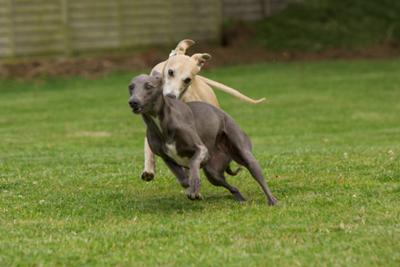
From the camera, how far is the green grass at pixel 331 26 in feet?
95.1

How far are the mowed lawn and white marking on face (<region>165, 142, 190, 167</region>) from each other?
0.43m

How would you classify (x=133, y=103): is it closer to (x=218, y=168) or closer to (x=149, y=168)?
(x=149, y=168)

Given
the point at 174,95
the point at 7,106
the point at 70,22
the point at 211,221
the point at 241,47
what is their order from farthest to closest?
the point at 241,47, the point at 70,22, the point at 7,106, the point at 174,95, the point at 211,221

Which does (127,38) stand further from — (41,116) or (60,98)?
(41,116)

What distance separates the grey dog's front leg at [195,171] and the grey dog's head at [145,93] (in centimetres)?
56

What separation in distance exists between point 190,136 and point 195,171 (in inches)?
13.4

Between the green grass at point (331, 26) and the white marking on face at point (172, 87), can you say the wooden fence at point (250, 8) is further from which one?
the white marking on face at point (172, 87)

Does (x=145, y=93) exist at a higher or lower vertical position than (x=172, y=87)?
higher

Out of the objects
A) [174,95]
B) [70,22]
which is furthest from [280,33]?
[174,95]

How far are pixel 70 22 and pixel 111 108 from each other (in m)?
5.97

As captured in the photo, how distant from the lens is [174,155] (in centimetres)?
868

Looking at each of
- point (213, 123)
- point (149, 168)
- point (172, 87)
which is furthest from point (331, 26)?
point (213, 123)

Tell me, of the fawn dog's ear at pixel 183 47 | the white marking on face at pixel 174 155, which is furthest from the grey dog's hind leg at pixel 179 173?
the fawn dog's ear at pixel 183 47

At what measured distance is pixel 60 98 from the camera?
22.6 metres
